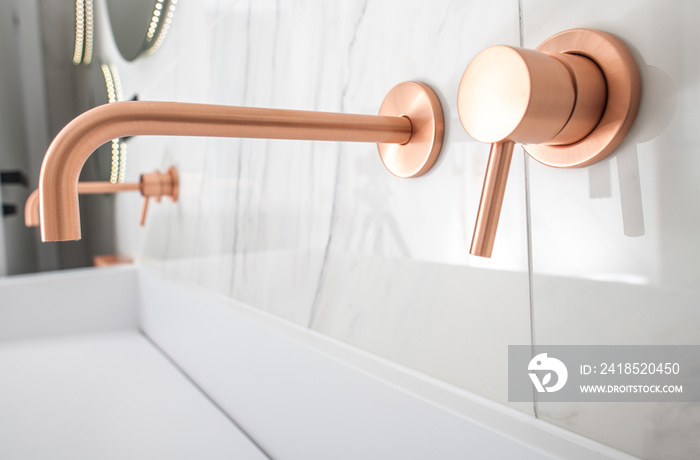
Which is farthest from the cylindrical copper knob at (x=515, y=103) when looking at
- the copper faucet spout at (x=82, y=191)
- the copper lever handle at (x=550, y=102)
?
the copper faucet spout at (x=82, y=191)

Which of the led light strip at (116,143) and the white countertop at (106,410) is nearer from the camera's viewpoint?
the white countertop at (106,410)

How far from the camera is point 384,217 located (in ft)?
1.32

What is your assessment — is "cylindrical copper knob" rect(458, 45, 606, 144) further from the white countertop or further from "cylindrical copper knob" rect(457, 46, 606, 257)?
the white countertop

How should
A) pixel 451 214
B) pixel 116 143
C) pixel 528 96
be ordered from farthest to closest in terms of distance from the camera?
pixel 116 143
pixel 451 214
pixel 528 96

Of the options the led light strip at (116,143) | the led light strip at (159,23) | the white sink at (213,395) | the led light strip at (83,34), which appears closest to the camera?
the white sink at (213,395)

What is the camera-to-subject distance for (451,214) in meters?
0.34

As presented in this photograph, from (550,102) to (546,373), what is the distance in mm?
156

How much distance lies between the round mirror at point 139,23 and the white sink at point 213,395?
0.44 m

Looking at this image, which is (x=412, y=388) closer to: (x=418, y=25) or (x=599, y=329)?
(x=599, y=329)

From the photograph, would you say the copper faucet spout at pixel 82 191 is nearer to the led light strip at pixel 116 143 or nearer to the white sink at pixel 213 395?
the white sink at pixel 213 395

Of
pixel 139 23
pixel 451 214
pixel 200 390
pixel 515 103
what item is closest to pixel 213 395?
pixel 200 390

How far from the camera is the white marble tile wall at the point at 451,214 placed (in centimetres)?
22

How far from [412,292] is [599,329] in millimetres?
145

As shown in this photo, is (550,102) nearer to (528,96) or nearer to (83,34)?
(528,96)
